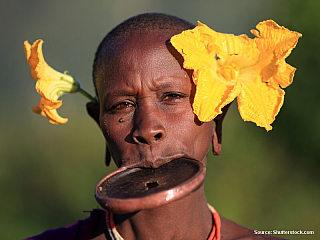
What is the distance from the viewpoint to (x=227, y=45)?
3107mm

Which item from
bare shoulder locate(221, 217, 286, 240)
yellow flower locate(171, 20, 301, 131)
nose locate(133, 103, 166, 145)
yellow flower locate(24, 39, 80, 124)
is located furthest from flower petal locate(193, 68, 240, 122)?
yellow flower locate(24, 39, 80, 124)

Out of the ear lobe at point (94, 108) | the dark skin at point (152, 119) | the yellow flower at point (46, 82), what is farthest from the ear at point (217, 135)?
the yellow flower at point (46, 82)

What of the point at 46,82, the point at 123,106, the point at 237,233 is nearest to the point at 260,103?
the point at 123,106

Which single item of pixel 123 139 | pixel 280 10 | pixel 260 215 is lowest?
pixel 260 215

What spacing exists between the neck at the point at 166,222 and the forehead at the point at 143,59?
0.89 m

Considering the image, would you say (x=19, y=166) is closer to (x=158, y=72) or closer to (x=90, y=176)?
(x=90, y=176)

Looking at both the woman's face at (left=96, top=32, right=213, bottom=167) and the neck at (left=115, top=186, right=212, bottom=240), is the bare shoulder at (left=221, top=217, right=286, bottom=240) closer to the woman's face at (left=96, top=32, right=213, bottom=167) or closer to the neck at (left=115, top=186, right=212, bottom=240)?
the neck at (left=115, top=186, right=212, bottom=240)

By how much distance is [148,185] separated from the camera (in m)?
2.66

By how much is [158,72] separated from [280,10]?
21.0 ft

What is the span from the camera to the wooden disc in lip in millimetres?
2246

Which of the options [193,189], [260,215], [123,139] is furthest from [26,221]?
[193,189]

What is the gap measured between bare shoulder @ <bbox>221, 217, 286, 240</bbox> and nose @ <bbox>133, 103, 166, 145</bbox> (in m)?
1.06

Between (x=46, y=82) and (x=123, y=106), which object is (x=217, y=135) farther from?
(x=46, y=82)

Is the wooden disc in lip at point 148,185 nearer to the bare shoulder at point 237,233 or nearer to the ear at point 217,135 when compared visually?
the ear at point 217,135
